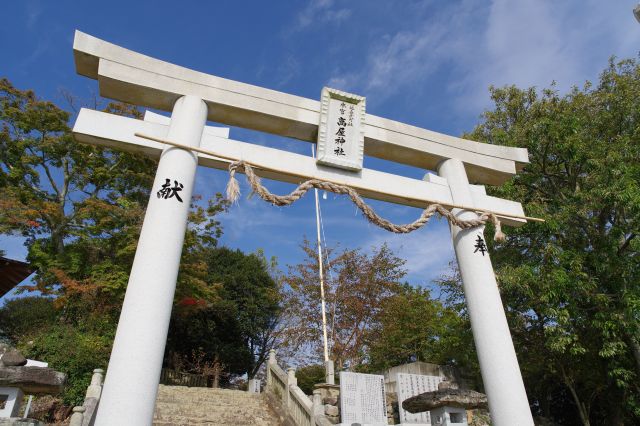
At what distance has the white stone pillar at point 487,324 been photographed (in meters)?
3.80

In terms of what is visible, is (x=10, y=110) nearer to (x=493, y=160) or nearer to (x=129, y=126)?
(x=129, y=126)

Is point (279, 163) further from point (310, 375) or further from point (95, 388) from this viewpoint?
point (310, 375)

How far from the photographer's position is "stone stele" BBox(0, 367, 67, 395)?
3494 mm

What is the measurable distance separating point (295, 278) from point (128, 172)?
6.71 metres

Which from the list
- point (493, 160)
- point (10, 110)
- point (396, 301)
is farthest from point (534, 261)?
point (10, 110)

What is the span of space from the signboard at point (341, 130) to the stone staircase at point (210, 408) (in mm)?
6133

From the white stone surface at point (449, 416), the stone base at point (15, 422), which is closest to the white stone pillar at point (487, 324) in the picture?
the white stone surface at point (449, 416)

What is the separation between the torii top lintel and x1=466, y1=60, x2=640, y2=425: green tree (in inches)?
157

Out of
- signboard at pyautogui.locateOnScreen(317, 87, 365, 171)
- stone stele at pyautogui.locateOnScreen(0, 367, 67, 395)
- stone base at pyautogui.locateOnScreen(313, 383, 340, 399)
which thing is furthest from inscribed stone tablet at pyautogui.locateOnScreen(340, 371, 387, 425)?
stone stele at pyautogui.locateOnScreen(0, 367, 67, 395)

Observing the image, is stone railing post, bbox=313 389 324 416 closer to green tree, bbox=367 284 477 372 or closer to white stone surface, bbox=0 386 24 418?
white stone surface, bbox=0 386 24 418

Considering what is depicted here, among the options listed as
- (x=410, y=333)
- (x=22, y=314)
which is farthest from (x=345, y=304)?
(x=22, y=314)

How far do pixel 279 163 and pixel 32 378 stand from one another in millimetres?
2825

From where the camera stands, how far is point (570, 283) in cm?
795

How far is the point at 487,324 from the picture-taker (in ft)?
13.5
